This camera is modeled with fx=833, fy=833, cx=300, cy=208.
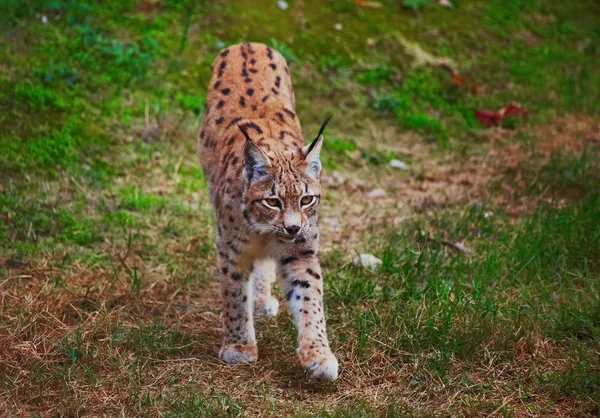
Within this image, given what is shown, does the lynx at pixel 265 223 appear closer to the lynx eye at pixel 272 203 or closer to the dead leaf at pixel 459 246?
the lynx eye at pixel 272 203

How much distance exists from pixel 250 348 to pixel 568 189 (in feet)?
12.6

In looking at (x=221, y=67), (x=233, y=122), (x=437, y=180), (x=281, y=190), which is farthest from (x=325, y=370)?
(x=437, y=180)

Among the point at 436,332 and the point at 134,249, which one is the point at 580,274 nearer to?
the point at 436,332

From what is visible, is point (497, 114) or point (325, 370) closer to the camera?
point (325, 370)

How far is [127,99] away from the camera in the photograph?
8359mm

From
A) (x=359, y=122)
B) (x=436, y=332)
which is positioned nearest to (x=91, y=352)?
(x=436, y=332)

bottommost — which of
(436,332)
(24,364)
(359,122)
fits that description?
(359,122)

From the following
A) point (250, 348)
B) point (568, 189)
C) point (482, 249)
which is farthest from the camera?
point (568, 189)

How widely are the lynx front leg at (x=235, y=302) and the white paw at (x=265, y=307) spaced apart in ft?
1.91

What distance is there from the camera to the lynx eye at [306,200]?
4.89 metres

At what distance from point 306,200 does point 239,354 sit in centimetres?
103

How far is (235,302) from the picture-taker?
17.1 feet

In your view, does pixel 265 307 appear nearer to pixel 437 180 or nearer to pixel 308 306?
pixel 308 306

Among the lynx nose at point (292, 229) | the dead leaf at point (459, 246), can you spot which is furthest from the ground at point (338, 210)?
the lynx nose at point (292, 229)
